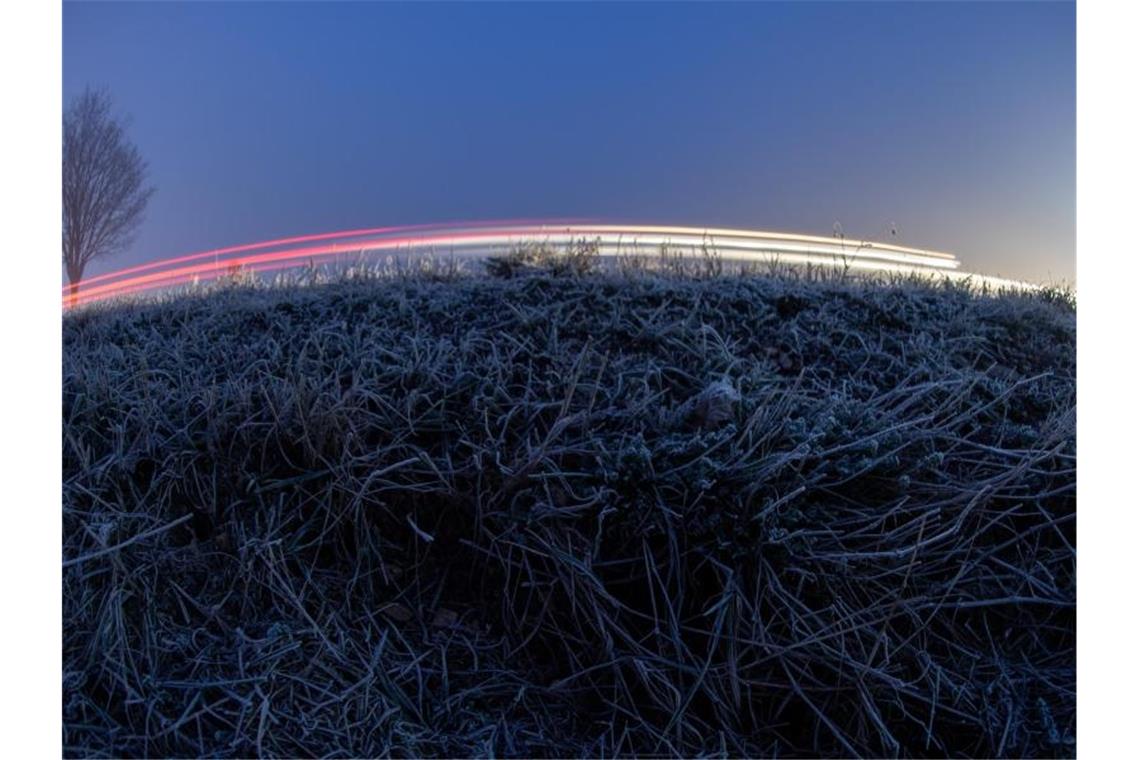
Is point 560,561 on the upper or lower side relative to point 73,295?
lower

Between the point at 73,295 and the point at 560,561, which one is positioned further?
the point at 73,295

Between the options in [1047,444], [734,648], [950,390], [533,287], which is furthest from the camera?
[533,287]

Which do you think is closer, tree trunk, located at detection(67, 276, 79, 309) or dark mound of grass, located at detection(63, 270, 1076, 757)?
dark mound of grass, located at detection(63, 270, 1076, 757)

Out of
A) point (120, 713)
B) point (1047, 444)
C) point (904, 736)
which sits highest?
point (1047, 444)

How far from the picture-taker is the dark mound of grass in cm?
232

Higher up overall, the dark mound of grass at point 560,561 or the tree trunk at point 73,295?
the tree trunk at point 73,295

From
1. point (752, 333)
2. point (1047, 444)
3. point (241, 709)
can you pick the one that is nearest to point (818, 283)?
point (752, 333)

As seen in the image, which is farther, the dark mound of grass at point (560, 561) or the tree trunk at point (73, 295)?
the tree trunk at point (73, 295)

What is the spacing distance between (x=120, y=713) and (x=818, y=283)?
3847 millimetres

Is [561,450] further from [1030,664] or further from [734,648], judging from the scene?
[1030,664]

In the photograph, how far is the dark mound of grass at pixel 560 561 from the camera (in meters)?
2.32

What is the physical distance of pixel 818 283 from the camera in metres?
4.71

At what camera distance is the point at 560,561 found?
97.9 inches

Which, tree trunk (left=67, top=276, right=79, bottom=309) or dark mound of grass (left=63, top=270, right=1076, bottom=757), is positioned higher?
tree trunk (left=67, top=276, right=79, bottom=309)
